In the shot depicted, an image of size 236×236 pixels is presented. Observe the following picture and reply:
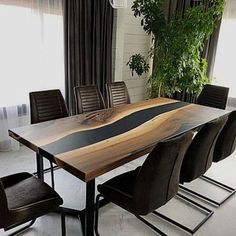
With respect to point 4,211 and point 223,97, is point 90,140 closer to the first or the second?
point 4,211

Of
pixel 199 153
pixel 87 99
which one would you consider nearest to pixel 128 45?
pixel 87 99

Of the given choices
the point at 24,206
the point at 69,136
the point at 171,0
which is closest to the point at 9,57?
the point at 69,136

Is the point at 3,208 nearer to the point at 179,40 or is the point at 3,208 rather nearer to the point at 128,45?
the point at 179,40

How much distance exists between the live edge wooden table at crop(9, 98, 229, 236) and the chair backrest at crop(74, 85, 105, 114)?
0.35 metres

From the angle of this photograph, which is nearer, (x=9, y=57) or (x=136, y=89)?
(x=9, y=57)

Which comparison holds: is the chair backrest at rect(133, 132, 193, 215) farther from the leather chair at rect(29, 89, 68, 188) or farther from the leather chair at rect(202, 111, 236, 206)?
the leather chair at rect(29, 89, 68, 188)

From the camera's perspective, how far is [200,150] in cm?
196

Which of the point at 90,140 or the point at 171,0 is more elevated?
the point at 171,0

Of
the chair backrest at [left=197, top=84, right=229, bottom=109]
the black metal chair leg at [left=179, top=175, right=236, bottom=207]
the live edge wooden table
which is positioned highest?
the chair backrest at [left=197, top=84, right=229, bottom=109]

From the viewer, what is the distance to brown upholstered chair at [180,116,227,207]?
189cm

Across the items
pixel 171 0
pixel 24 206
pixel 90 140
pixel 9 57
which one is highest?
pixel 171 0

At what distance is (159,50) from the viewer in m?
3.81

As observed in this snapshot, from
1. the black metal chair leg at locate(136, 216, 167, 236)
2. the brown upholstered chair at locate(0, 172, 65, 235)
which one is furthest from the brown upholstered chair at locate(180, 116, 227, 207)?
the brown upholstered chair at locate(0, 172, 65, 235)

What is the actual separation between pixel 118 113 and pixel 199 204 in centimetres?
116
